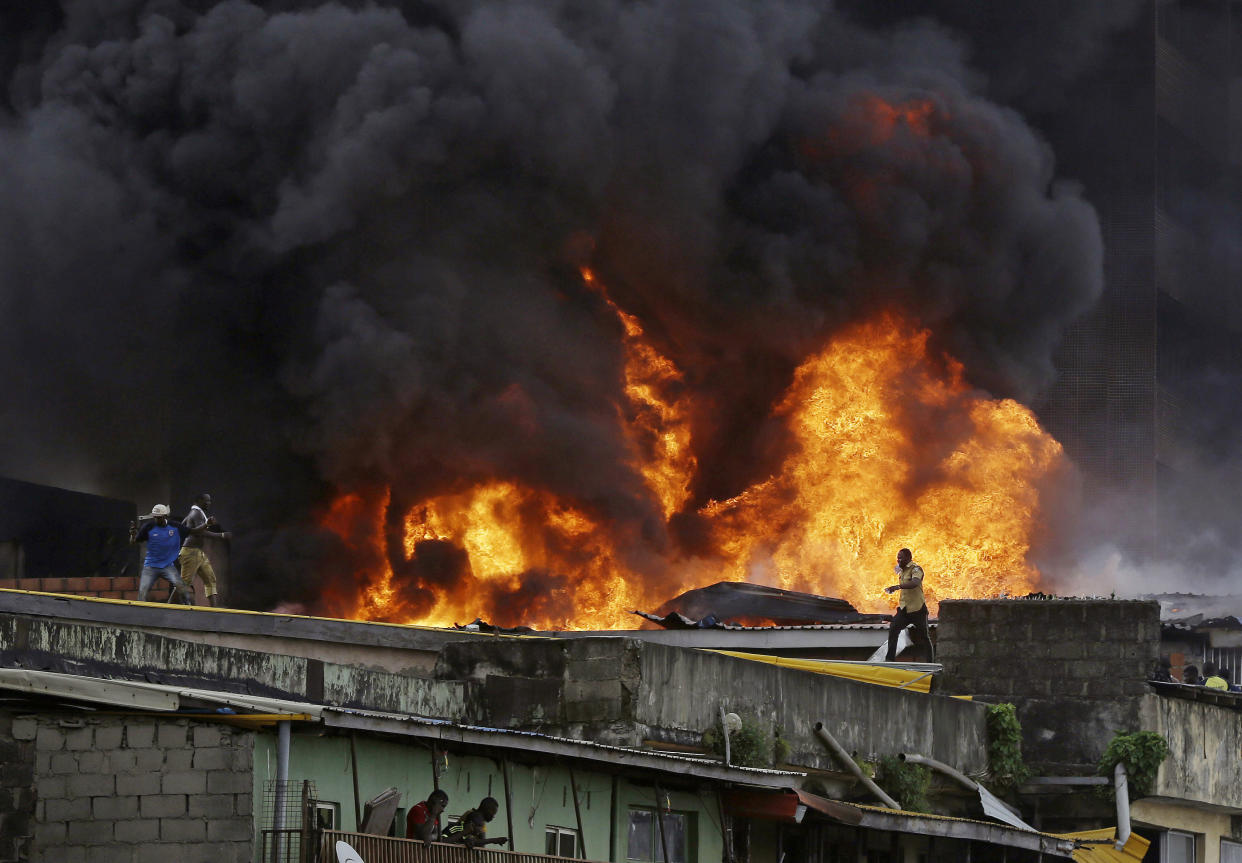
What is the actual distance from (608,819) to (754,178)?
27.5m

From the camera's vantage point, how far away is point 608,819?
14984 millimetres

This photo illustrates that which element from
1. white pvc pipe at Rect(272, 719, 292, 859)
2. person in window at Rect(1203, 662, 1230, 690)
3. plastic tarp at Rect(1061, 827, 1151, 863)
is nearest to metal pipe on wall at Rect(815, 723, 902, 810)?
plastic tarp at Rect(1061, 827, 1151, 863)

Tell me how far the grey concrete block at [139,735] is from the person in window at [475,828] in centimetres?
200

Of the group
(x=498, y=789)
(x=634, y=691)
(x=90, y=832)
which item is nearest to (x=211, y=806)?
(x=90, y=832)

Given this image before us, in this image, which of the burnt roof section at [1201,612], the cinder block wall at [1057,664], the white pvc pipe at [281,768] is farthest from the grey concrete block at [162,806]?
the burnt roof section at [1201,612]

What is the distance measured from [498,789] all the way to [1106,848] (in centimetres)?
780

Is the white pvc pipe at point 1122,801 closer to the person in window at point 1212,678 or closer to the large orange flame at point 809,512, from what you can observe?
the person in window at point 1212,678

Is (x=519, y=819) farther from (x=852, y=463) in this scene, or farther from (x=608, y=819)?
(x=852, y=463)

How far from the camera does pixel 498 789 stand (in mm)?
13945

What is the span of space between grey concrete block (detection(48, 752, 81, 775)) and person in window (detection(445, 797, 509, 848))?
7.63 feet

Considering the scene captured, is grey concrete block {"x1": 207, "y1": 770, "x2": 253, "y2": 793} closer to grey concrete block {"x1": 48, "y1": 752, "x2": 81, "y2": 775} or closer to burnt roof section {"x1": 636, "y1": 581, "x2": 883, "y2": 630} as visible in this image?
grey concrete block {"x1": 48, "y1": 752, "x2": 81, "y2": 775}

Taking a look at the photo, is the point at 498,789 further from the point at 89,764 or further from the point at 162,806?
the point at 89,764

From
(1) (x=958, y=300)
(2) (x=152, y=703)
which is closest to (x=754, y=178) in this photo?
(1) (x=958, y=300)

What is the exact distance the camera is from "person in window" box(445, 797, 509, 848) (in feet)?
41.2
